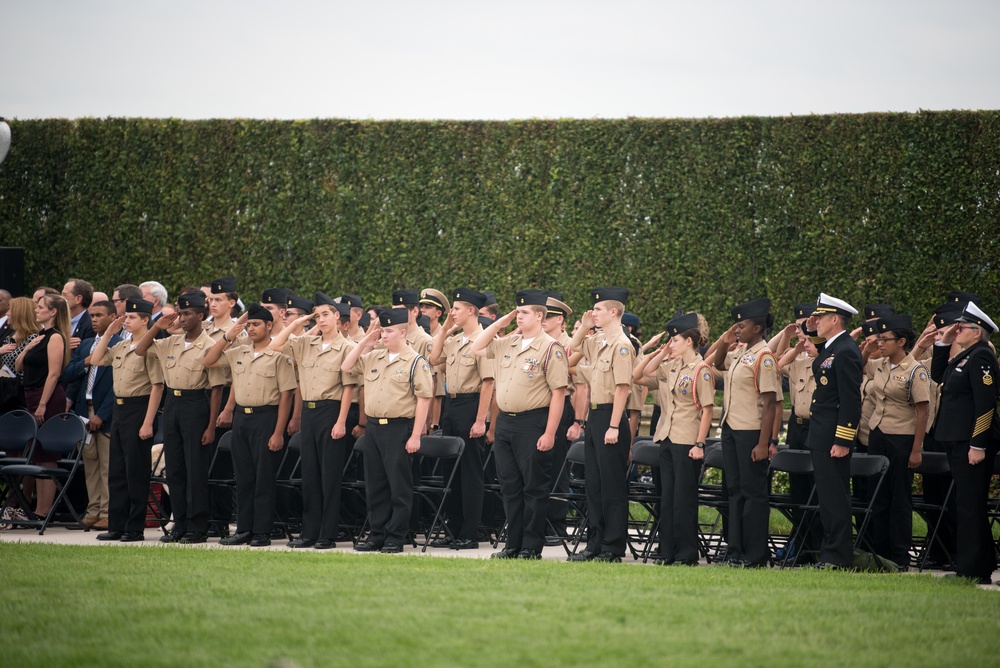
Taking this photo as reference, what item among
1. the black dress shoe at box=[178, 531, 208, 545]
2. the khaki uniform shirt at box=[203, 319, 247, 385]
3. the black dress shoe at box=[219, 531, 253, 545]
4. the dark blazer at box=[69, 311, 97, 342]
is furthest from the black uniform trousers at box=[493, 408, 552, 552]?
the dark blazer at box=[69, 311, 97, 342]

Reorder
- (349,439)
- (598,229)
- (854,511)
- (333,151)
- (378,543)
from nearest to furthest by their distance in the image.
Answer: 1. (854,511)
2. (378,543)
3. (349,439)
4. (598,229)
5. (333,151)

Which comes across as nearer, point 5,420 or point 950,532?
point 950,532

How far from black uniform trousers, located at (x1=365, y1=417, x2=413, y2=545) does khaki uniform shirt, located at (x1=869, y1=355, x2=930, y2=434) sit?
14.0ft

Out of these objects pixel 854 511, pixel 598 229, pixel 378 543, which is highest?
pixel 598 229

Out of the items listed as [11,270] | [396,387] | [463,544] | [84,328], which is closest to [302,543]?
[463,544]

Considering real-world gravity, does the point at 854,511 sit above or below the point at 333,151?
below

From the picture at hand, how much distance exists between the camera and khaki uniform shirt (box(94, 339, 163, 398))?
38.3 feet

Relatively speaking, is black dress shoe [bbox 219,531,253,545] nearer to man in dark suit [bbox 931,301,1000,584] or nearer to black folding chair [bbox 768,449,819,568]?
black folding chair [bbox 768,449,819,568]

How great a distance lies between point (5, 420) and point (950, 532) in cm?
947

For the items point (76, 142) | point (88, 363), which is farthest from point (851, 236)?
point (76, 142)

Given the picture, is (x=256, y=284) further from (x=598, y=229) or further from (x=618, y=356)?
(x=618, y=356)

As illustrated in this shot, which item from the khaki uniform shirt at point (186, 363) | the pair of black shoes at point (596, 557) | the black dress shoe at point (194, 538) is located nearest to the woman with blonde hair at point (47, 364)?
the khaki uniform shirt at point (186, 363)

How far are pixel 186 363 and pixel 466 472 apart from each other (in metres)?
2.92

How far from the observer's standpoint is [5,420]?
1233cm
